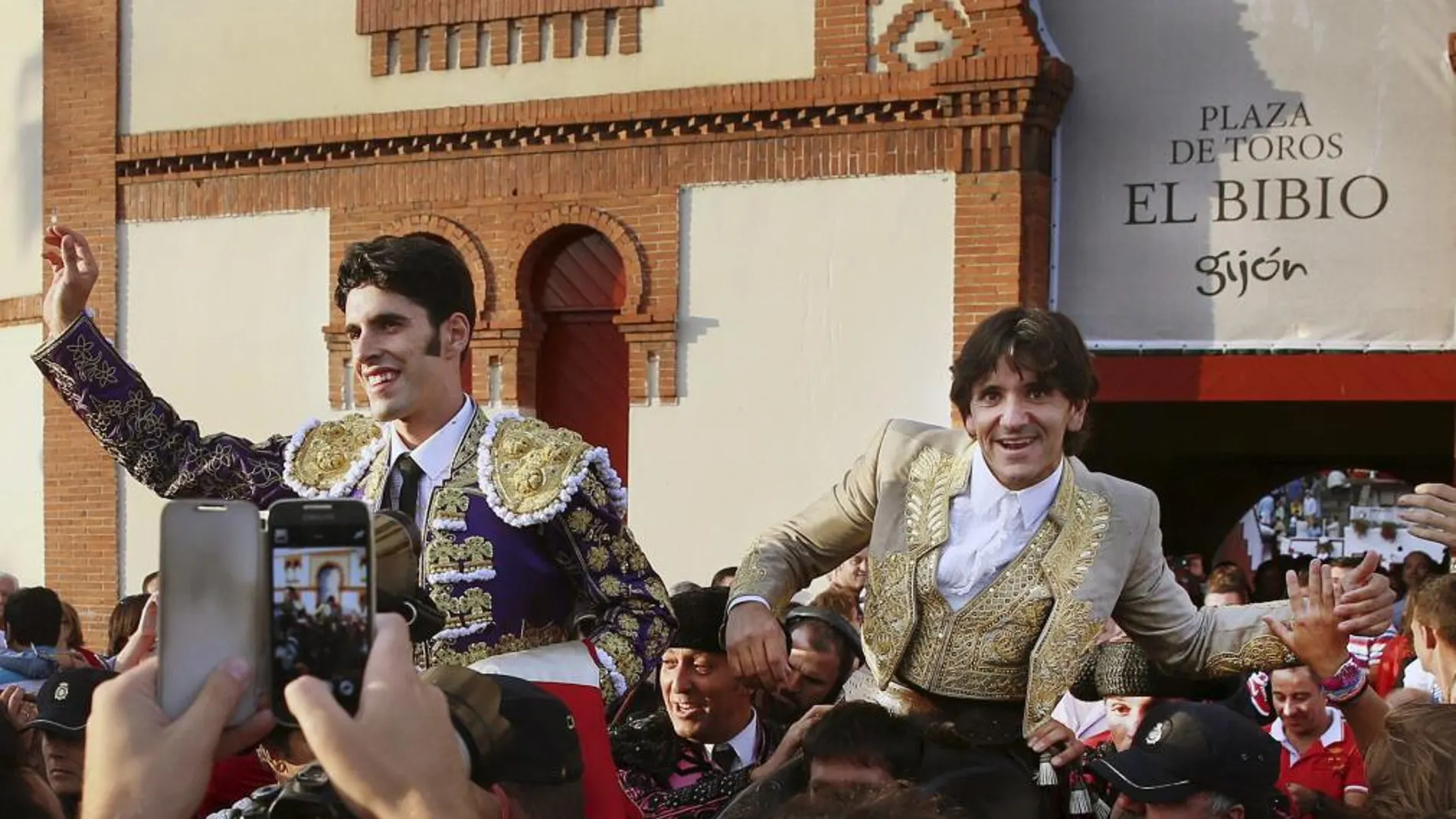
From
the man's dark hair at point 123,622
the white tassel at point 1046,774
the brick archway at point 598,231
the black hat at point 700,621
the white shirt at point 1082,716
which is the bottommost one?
the white shirt at point 1082,716

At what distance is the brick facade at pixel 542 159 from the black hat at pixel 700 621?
7.29 meters

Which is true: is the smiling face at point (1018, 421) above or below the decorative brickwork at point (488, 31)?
below

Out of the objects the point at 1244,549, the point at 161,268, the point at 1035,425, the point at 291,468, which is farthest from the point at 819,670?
the point at 1244,549

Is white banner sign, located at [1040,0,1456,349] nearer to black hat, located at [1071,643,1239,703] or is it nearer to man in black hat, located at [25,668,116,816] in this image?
black hat, located at [1071,643,1239,703]

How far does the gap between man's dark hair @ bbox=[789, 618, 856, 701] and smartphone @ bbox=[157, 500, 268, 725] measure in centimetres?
306

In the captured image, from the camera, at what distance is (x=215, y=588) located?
203 centimetres

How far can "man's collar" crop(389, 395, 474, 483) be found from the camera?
3.69m

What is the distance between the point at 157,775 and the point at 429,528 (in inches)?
68.6

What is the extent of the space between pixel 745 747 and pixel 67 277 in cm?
192

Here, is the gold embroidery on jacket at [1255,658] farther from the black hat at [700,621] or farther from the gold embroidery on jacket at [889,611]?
the black hat at [700,621]

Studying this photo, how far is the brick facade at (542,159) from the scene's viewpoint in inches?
464

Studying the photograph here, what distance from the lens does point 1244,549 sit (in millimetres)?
25391

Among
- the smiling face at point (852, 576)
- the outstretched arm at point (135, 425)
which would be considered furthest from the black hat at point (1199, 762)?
the smiling face at point (852, 576)

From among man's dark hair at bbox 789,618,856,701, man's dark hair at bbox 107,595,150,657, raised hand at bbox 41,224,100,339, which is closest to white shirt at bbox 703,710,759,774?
man's dark hair at bbox 789,618,856,701
